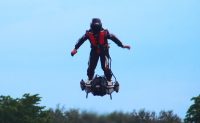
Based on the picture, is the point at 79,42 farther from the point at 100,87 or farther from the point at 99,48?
the point at 100,87

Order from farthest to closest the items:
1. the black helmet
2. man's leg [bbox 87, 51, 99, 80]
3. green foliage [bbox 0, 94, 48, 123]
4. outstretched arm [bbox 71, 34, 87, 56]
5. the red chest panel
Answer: green foliage [bbox 0, 94, 48, 123] → man's leg [bbox 87, 51, 99, 80] → outstretched arm [bbox 71, 34, 87, 56] → the red chest panel → the black helmet

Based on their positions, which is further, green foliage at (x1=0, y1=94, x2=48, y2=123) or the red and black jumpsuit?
green foliage at (x1=0, y1=94, x2=48, y2=123)

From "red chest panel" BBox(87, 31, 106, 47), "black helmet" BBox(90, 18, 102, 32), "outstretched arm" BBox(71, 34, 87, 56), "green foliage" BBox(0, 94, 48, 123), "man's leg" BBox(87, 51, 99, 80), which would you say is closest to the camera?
"black helmet" BBox(90, 18, 102, 32)

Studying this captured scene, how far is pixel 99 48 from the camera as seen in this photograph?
89.0 ft

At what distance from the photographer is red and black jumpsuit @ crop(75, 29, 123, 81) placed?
26859 mm

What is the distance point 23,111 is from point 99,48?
40.6 m

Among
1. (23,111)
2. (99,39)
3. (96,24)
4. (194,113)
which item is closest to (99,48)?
(99,39)

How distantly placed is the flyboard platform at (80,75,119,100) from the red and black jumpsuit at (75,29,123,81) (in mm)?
329

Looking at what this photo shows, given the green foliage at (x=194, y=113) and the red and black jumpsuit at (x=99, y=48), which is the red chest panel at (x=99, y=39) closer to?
the red and black jumpsuit at (x=99, y=48)

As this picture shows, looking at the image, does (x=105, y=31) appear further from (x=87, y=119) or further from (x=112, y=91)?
(x=87, y=119)

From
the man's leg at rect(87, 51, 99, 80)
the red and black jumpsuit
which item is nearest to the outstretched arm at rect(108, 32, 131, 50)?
the red and black jumpsuit

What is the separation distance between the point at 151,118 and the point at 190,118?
72.7 feet

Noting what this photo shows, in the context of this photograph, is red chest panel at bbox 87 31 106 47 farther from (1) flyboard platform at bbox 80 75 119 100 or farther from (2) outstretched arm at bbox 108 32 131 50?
(1) flyboard platform at bbox 80 75 119 100

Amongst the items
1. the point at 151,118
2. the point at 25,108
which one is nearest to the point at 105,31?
the point at 151,118
